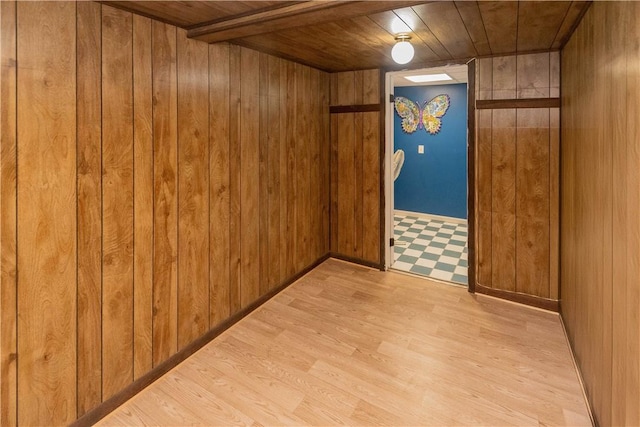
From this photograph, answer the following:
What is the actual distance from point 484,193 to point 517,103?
766mm

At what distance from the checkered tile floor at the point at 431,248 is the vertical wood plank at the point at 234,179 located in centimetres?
190

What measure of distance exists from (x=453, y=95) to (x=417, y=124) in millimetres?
704

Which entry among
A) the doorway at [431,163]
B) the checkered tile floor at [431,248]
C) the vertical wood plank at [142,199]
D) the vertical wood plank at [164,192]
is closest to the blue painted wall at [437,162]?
the doorway at [431,163]

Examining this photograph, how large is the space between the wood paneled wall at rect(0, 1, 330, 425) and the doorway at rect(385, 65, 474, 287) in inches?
111

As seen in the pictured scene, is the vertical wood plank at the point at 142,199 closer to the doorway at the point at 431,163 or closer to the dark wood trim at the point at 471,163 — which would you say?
the dark wood trim at the point at 471,163

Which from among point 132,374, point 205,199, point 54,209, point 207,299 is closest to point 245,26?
point 205,199

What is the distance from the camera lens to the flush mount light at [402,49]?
7.63ft

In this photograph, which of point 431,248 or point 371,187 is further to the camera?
point 431,248

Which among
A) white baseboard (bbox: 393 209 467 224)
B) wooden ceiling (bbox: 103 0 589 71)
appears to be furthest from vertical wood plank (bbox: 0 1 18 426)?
white baseboard (bbox: 393 209 467 224)

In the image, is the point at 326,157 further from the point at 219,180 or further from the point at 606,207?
the point at 606,207

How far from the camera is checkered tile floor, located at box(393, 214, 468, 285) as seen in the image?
384 cm

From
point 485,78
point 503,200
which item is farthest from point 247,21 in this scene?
point 503,200

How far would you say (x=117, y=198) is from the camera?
5.97 feet

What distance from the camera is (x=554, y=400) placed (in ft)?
6.27
